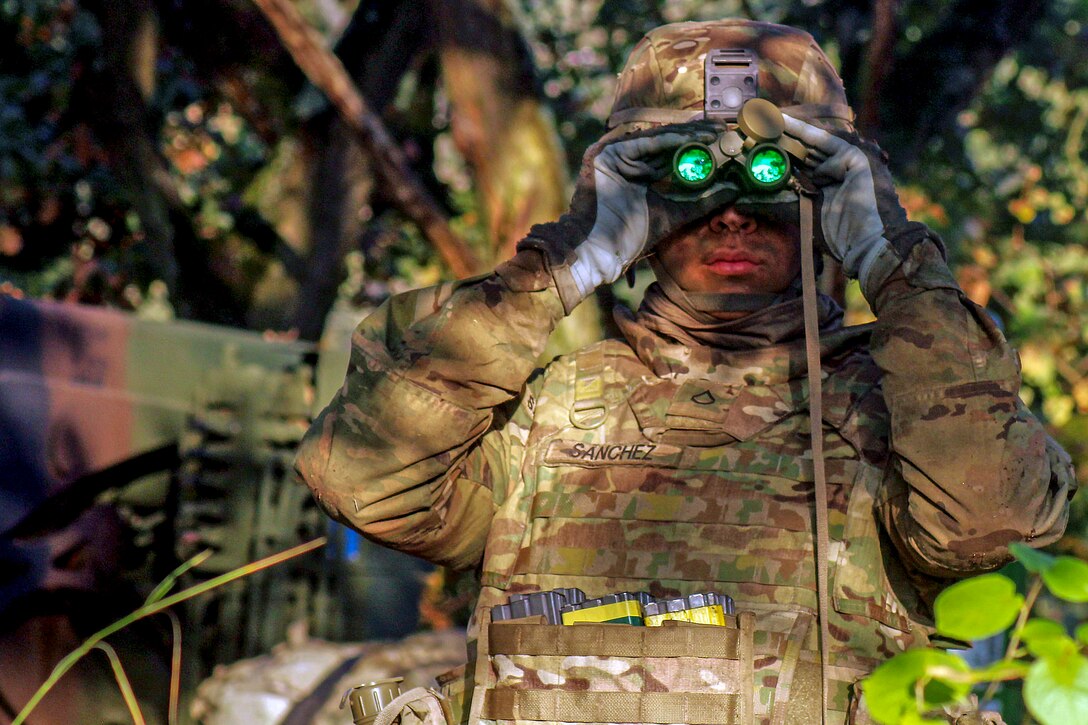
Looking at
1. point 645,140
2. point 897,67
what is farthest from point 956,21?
point 645,140

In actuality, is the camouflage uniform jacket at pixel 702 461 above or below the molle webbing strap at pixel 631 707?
above

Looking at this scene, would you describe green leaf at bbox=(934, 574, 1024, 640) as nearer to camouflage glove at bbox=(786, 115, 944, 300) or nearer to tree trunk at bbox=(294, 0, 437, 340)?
camouflage glove at bbox=(786, 115, 944, 300)

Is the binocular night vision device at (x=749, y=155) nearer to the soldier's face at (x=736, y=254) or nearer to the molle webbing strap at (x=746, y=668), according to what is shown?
the soldier's face at (x=736, y=254)

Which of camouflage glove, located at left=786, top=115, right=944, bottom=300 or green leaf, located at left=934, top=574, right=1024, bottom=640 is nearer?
green leaf, located at left=934, top=574, right=1024, bottom=640

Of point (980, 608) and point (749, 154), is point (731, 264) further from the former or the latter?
point (980, 608)

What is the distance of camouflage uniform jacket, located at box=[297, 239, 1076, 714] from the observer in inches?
103

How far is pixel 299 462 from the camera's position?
2.83 m

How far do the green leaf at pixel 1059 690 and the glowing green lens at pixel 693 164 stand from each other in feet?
5.92

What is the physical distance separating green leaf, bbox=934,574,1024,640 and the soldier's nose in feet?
6.03

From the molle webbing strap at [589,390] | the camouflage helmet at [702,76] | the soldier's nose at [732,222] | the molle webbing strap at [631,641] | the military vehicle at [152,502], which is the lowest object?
the military vehicle at [152,502]

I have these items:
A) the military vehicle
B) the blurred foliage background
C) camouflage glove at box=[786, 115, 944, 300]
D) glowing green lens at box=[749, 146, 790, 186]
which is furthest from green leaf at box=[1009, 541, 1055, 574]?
the blurred foliage background

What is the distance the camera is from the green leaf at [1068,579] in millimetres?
1198

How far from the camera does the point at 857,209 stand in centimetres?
286

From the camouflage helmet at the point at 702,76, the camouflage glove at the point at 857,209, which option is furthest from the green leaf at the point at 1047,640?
the camouflage helmet at the point at 702,76
